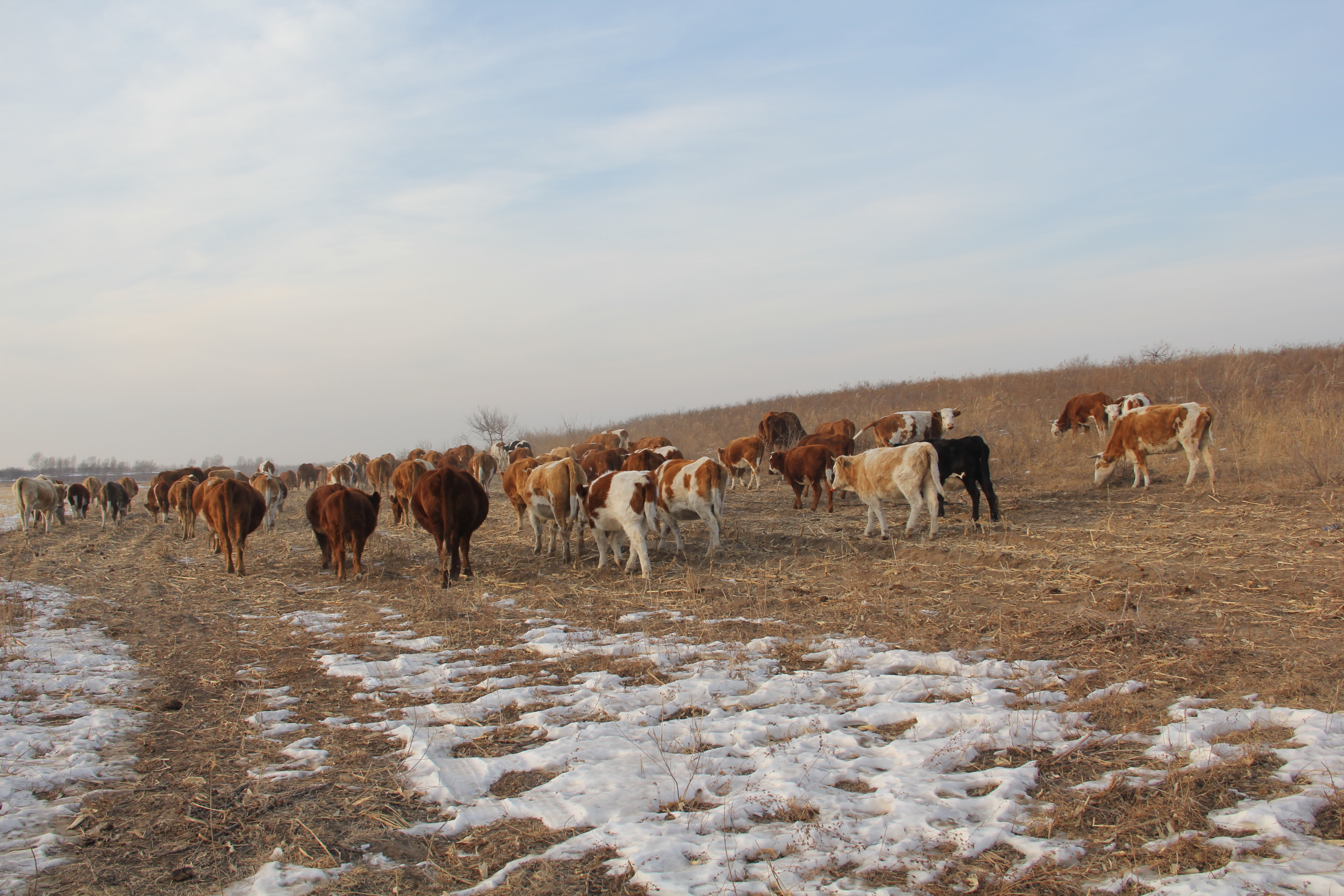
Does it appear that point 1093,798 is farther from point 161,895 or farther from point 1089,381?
point 1089,381

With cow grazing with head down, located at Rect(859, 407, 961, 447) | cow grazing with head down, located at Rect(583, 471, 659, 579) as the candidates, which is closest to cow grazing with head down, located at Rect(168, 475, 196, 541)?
cow grazing with head down, located at Rect(583, 471, 659, 579)

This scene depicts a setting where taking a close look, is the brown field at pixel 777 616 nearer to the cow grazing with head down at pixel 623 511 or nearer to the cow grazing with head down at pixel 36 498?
the cow grazing with head down at pixel 623 511

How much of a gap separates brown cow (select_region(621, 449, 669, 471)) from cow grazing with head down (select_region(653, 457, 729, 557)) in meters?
4.03

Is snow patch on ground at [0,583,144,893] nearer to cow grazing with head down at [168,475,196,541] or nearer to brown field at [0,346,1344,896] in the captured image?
brown field at [0,346,1344,896]

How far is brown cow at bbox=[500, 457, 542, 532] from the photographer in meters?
14.8

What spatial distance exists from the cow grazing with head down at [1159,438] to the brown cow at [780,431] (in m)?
11.3

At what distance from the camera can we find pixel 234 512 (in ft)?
41.4

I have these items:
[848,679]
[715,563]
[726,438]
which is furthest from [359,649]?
[726,438]

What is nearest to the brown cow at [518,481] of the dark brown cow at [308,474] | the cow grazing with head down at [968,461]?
the cow grazing with head down at [968,461]

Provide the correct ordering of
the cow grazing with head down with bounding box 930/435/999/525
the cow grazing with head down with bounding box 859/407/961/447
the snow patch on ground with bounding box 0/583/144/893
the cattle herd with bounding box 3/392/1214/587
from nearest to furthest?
the snow patch on ground with bounding box 0/583/144/893 < the cattle herd with bounding box 3/392/1214/587 < the cow grazing with head down with bounding box 930/435/999/525 < the cow grazing with head down with bounding box 859/407/961/447

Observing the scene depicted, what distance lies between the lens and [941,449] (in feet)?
45.3

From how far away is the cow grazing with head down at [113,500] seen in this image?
2616 cm

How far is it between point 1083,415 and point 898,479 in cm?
1504

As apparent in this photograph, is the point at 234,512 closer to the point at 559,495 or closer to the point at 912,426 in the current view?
the point at 559,495
